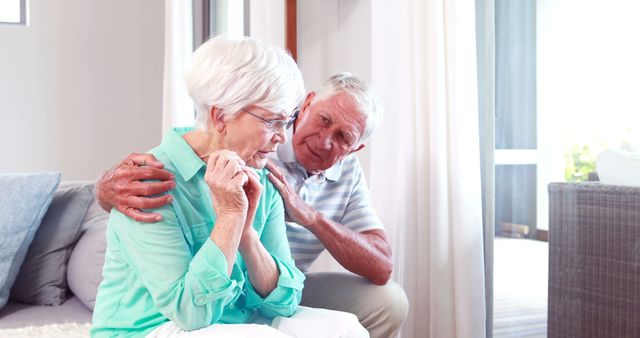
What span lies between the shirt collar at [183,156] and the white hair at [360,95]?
640mm

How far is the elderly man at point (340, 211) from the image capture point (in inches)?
73.7

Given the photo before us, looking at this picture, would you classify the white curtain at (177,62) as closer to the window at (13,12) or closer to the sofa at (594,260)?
the window at (13,12)

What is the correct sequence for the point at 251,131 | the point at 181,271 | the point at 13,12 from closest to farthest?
the point at 181,271, the point at 251,131, the point at 13,12

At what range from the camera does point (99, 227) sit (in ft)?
7.18

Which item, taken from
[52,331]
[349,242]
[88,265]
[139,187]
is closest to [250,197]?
[139,187]

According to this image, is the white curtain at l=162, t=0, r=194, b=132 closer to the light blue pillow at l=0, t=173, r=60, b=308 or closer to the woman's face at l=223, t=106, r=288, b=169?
the light blue pillow at l=0, t=173, r=60, b=308

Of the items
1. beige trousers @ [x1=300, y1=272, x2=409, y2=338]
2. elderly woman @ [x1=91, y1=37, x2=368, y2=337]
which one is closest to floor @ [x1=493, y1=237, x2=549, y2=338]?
beige trousers @ [x1=300, y1=272, x2=409, y2=338]

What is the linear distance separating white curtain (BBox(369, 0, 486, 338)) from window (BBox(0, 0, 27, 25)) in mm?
3391

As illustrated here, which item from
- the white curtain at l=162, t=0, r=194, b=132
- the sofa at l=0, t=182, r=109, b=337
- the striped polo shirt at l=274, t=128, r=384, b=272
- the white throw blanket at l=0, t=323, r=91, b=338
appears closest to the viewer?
the white throw blanket at l=0, t=323, r=91, b=338

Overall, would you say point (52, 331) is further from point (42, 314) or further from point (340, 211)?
point (340, 211)

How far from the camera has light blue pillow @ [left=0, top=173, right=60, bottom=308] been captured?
6.88 ft

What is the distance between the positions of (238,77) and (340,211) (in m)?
0.81

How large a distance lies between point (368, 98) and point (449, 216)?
0.46 meters

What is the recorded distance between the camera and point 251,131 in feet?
4.38
